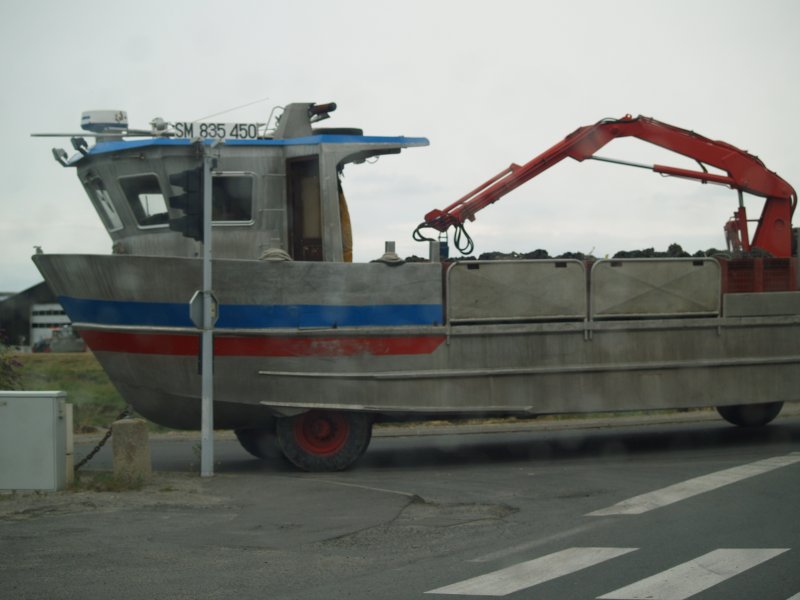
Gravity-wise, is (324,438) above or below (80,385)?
above

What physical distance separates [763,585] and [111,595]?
4.17 metres

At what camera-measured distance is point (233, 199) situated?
13.0 metres

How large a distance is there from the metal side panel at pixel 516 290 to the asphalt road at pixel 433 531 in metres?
1.89

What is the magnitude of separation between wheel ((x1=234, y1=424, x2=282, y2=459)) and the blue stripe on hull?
235 cm

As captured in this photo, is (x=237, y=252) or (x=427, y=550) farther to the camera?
(x=237, y=252)

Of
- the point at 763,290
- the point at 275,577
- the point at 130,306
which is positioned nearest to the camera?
the point at 275,577

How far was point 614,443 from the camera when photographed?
15141 millimetres

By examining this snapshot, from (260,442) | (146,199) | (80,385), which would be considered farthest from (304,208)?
(80,385)

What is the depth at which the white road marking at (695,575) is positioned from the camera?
21.4ft

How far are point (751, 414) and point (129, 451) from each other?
943 centimetres

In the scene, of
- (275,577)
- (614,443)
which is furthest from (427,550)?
(614,443)

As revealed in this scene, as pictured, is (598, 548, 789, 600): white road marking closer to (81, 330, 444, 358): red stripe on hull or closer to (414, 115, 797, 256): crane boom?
(81, 330, 444, 358): red stripe on hull

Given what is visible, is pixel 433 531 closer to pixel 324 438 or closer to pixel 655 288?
pixel 324 438

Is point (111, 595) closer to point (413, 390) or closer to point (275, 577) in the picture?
point (275, 577)
